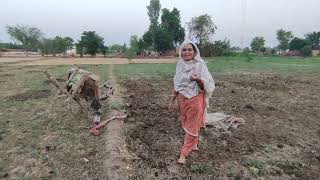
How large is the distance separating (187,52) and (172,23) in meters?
70.0

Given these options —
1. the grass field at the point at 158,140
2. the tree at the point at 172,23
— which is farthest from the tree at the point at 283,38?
the grass field at the point at 158,140

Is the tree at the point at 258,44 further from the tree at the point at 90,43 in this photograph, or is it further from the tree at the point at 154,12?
the tree at the point at 90,43

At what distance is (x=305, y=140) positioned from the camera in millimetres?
7500

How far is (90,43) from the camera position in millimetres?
70875

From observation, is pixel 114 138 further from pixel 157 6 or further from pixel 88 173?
pixel 157 6

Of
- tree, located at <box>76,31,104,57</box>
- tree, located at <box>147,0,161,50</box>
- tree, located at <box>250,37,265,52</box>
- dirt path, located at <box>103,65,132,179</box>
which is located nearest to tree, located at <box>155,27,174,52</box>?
tree, located at <box>147,0,161,50</box>

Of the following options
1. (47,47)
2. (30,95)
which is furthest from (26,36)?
(30,95)

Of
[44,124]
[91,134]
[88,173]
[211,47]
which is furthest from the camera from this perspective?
[211,47]

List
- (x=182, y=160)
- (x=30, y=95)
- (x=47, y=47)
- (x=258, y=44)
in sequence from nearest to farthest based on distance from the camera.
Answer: (x=182, y=160) < (x=30, y=95) < (x=47, y=47) < (x=258, y=44)

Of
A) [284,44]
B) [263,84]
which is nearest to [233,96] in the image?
[263,84]

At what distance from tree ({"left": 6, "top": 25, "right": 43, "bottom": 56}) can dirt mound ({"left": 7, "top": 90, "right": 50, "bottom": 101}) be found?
88.1 meters

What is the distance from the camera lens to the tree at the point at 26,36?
97938 millimetres

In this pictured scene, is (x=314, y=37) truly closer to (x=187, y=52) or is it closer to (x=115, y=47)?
(x=115, y=47)

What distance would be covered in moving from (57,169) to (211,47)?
55.5 m
